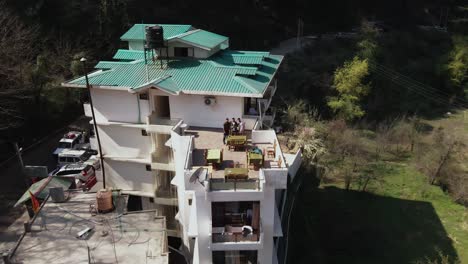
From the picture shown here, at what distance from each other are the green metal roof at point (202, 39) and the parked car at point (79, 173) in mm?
12335

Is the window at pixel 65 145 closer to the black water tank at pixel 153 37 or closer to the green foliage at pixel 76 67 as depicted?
the green foliage at pixel 76 67

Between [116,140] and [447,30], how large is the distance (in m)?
63.2

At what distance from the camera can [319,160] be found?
32156 mm

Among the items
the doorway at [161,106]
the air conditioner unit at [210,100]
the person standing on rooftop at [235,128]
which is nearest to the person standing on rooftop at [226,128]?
the person standing on rooftop at [235,128]

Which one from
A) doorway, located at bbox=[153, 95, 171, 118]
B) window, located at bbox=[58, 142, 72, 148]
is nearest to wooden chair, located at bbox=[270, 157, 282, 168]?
doorway, located at bbox=[153, 95, 171, 118]

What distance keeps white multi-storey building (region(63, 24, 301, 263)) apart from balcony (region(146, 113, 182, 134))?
0.06m

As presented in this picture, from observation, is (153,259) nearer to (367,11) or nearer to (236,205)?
(236,205)

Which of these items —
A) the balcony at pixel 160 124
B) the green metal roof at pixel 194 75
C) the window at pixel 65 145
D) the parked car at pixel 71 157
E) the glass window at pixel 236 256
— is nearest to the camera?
the glass window at pixel 236 256

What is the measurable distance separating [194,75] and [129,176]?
7552mm

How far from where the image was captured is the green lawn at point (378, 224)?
2456cm

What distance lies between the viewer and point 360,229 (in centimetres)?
2675

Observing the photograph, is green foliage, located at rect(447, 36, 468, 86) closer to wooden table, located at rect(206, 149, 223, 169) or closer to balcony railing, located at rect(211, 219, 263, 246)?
wooden table, located at rect(206, 149, 223, 169)

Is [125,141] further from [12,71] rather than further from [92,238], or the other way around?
[12,71]

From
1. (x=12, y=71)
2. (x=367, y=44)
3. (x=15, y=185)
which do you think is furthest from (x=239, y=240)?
(x=367, y=44)
